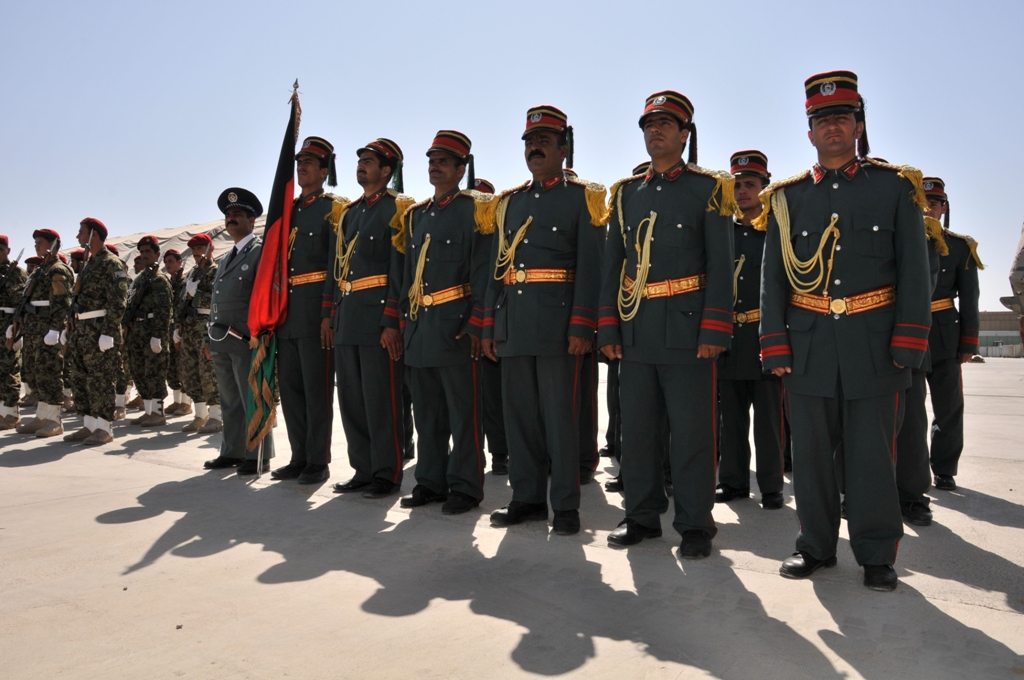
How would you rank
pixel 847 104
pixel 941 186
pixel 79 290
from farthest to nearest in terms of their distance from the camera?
pixel 79 290 → pixel 941 186 → pixel 847 104

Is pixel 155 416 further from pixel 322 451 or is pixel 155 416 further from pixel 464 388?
pixel 464 388

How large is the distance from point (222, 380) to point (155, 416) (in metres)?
3.02

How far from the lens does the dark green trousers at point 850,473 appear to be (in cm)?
329

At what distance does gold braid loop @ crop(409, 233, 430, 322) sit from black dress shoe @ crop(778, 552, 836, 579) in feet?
8.51

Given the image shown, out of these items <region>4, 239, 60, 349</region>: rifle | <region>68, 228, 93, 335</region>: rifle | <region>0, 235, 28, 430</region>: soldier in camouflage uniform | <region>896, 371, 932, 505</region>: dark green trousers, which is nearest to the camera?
<region>896, 371, 932, 505</region>: dark green trousers

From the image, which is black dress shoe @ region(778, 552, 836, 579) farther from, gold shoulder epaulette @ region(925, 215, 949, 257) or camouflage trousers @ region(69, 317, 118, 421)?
camouflage trousers @ region(69, 317, 118, 421)

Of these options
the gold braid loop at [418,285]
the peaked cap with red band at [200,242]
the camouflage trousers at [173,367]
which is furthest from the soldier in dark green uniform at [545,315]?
the camouflage trousers at [173,367]

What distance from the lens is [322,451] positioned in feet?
18.7

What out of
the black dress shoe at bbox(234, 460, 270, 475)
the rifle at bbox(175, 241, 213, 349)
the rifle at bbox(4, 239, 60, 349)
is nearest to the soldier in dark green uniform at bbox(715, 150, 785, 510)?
the black dress shoe at bbox(234, 460, 270, 475)

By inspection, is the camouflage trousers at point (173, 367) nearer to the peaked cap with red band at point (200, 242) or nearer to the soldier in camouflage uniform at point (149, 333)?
the soldier in camouflage uniform at point (149, 333)

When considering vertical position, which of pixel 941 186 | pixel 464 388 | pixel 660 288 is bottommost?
pixel 464 388

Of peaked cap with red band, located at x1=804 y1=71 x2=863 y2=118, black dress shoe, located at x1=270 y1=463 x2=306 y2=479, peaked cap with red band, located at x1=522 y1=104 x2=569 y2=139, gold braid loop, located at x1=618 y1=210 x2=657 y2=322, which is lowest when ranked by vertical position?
black dress shoe, located at x1=270 y1=463 x2=306 y2=479

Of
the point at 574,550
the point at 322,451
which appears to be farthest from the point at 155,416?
the point at 574,550

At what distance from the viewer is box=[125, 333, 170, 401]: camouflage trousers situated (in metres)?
8.98
